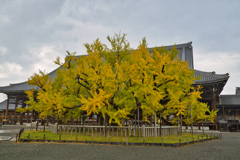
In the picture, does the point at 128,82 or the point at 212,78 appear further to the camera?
the point at 212,78

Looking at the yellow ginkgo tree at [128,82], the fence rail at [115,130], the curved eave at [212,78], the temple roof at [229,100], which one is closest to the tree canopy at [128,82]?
the yellow ginkgo tree at [128,82]

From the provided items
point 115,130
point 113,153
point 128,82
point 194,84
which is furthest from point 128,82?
point 194,84

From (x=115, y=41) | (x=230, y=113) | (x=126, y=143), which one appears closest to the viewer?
(x=126, y=143)

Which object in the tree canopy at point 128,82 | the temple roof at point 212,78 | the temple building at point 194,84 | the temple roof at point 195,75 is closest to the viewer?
the tree canopy at point 128,82

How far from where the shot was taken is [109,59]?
58.8 ft

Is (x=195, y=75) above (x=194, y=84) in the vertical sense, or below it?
above

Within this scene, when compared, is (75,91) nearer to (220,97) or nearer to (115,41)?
(115,41)

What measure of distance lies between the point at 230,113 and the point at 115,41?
30.0 metres

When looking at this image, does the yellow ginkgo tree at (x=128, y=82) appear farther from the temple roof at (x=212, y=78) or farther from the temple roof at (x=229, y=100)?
the temple roof at (x=229, y=100)

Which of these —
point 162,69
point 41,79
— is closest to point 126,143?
point 162,69

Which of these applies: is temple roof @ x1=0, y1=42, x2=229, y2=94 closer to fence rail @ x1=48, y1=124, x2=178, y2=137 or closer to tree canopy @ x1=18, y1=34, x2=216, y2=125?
fence rail @ x1=48, y1=124, x2=178, y2=137

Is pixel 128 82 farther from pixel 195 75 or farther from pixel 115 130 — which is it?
pixel 195 75

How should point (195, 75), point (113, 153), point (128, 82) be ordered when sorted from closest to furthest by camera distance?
1. point (113, 153)
2. point (128, 82)
3. point (195, 75)

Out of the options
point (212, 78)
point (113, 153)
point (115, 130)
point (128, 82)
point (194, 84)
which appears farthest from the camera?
point (194, 84)
